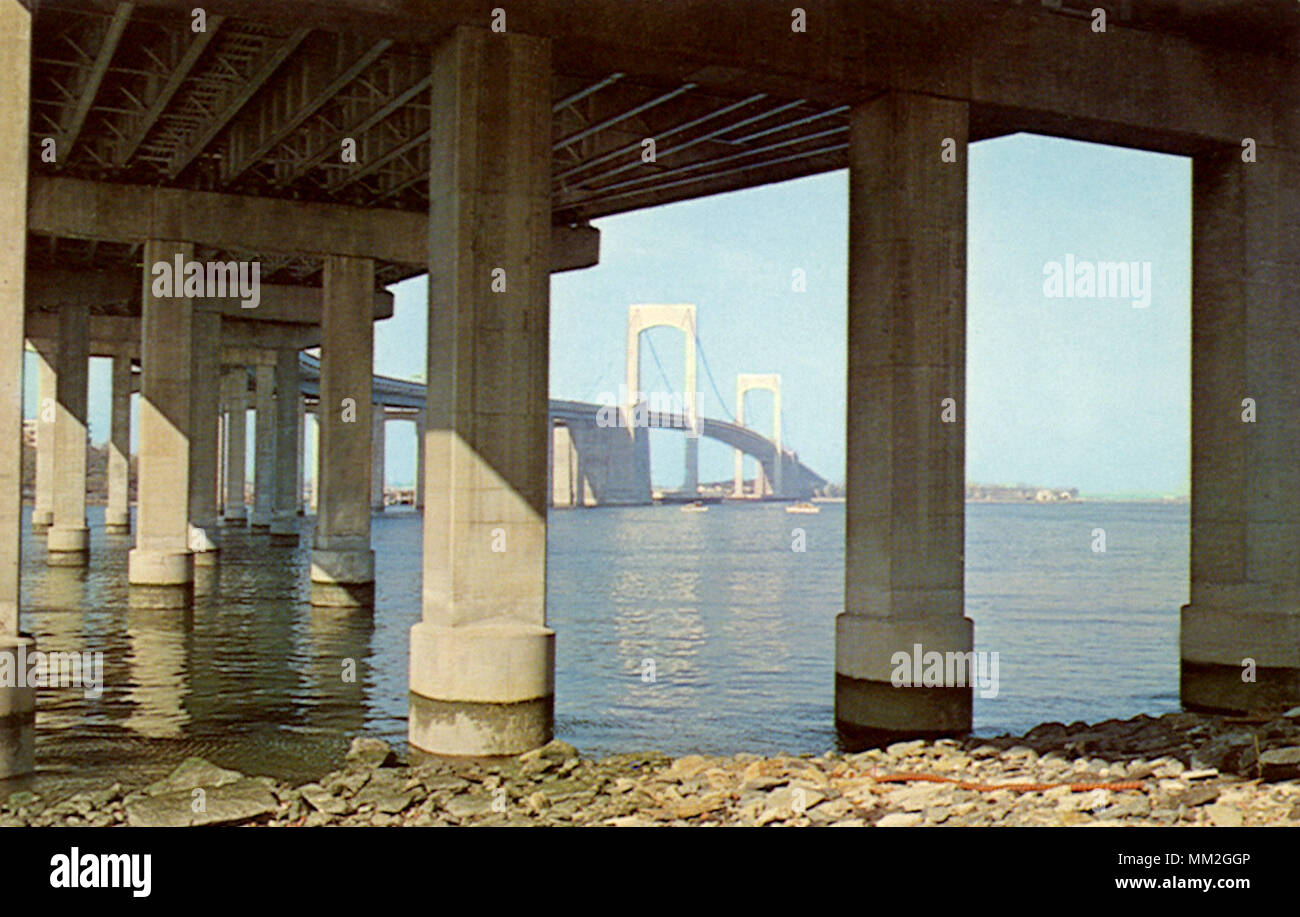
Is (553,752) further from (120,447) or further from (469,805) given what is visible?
(120,447)

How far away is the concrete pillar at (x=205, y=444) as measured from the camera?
51406mm

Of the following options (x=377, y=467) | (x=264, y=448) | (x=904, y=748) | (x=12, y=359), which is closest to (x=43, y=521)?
(x=264, y=448)

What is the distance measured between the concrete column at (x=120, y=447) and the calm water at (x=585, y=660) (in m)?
17.2

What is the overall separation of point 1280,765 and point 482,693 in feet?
28.7

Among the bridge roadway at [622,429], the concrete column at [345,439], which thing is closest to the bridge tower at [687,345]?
the bridge roadway at [622,429]

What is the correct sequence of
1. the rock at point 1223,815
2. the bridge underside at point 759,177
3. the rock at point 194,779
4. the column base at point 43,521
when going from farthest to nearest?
1. the column base at point 43,521
2. the bridge underside at point 759,177
3. the rock at point 194,779
4. the rock at point 1223,815

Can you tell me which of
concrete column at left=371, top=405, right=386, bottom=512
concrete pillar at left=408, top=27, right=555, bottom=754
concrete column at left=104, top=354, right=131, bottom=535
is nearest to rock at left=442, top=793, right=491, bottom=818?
concrete pillar at left=408, top=27, right=555, bottom=754

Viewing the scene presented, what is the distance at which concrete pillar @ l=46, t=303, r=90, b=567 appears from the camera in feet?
167

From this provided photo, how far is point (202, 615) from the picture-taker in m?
33.4

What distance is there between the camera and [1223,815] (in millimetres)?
12117

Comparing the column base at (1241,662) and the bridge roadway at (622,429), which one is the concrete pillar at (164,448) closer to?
the column base at (1241,662)

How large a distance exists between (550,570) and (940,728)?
129ft
